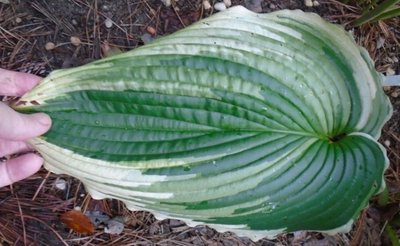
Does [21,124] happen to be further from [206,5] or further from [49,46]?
[206,5]

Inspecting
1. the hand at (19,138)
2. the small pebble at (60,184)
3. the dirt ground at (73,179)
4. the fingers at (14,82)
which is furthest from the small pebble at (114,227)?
the fingers at (14,82)

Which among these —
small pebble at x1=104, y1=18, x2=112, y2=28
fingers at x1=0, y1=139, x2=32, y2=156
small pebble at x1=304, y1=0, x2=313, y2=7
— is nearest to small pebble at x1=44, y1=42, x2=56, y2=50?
small pebble at x1=104, y1=18, x2=112, y2=28

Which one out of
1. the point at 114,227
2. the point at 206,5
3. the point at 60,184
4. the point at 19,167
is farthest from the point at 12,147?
the point at 206,5

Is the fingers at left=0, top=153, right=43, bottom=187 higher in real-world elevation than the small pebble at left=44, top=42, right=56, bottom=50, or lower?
lower

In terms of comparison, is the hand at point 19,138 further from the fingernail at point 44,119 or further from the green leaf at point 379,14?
the green leaf at point 379,14

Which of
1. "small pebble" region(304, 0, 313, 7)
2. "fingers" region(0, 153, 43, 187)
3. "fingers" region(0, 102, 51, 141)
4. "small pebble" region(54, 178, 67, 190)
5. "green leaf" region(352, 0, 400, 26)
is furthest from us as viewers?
"small pebble" region(304, 0, 313, 7)

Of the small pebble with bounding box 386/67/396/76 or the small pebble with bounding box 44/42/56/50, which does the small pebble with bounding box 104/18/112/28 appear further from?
the small pebble with bounding box 386/67/396/76

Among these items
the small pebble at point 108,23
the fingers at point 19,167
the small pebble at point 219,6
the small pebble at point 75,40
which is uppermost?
the small pebble at point 219,6

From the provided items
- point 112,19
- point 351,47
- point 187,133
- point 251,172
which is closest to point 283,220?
point 251,172
